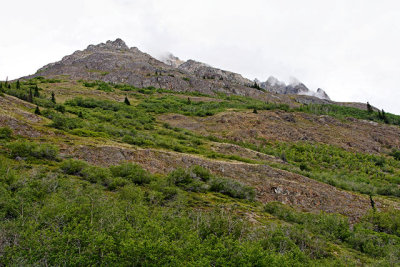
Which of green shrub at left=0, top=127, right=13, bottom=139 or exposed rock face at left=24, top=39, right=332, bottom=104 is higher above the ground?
exposed rock face at left=24, top=39, right=332, bottom=104

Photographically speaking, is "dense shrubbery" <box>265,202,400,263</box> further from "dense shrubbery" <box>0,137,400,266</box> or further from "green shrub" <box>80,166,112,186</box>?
"green shrub" <box>80,166,112,186</box>

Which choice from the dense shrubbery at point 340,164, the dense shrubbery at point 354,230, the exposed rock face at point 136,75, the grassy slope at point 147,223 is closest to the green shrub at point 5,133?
the grassy slope at point 147,223

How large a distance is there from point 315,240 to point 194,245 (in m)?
10.3

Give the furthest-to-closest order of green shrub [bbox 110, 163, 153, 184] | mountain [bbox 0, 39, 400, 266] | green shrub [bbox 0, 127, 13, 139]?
green shrub [bbox 0, 127, 13, 139] < green shrub [bbox 110, 163, 153, 184] < mountain [bbox 0, 39, 400, 266]

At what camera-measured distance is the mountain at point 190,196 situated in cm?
1260

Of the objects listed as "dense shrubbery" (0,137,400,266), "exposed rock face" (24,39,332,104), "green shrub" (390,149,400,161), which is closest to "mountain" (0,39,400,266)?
"dense shrubbery" (0,137,400,266)

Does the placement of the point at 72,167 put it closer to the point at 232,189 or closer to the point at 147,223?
the point at 147,223

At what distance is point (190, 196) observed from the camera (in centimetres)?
2492

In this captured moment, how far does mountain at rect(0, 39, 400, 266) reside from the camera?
12.6 meters

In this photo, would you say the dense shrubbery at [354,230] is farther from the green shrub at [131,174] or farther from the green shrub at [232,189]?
the green shrub at [131,174]

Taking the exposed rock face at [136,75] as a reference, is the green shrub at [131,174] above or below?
below

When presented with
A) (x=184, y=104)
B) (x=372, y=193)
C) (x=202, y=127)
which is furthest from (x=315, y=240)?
(x=184, y=104)

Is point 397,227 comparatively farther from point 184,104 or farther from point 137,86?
point 137,86

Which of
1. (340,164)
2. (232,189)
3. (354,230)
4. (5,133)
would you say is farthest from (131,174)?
(340,164)
